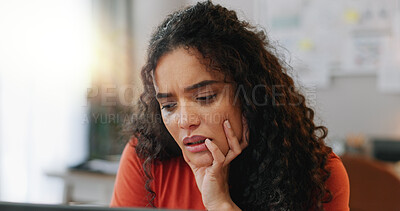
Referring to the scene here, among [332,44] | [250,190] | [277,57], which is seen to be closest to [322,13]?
[332,44]

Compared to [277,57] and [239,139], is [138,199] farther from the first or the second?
[277,57]

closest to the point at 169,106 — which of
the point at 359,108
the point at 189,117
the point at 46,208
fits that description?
the point at 189,117

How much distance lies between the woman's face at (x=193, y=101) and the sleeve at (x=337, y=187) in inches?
11.4

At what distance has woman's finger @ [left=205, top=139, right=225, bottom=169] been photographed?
83cm

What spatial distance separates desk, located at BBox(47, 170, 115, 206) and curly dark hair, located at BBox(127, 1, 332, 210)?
1266 millimetres

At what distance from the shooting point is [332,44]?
279cm

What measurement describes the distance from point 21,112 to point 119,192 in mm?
1217

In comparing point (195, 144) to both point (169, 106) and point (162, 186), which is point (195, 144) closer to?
point (169, 106)

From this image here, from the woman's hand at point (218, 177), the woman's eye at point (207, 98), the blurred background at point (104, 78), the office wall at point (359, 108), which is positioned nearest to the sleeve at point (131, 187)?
the woman's hand at point (218, 177)

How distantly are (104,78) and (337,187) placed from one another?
1.99 metres

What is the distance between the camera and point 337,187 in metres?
0.90

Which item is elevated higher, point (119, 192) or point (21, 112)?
point (21, 112)

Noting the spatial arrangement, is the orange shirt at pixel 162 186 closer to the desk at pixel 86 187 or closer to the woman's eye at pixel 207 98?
the woman's eye at pixel 207 98

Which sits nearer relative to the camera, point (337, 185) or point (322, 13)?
point (337, 185)
